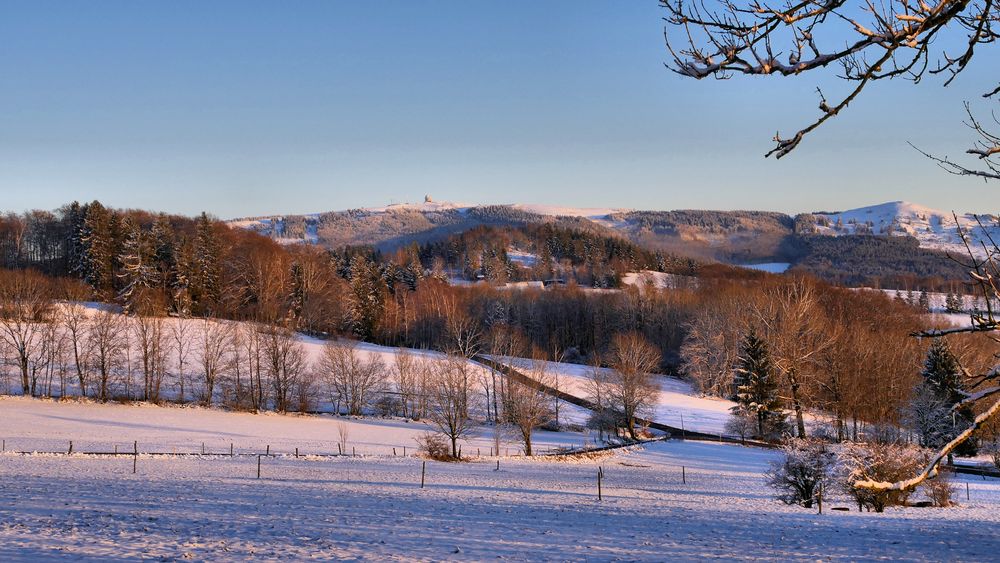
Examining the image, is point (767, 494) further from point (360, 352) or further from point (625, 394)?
point (360, 352)

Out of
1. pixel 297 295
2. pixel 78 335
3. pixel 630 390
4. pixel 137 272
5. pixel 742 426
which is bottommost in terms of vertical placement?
pixel 742 426

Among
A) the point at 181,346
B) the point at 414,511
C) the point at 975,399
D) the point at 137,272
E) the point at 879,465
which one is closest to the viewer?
the point at 975,399

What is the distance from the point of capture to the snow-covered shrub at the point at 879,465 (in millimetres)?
22328

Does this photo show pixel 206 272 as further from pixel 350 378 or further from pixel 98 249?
pixel 350 378

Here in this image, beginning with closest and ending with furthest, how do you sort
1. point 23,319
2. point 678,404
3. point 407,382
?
point 23,319 → point 407,382 → point 678,404

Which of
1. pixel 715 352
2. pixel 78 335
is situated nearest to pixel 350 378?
pixel 78 335

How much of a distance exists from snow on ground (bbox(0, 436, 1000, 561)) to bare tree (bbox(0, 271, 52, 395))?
2997 cm

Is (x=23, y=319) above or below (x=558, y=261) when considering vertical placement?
below

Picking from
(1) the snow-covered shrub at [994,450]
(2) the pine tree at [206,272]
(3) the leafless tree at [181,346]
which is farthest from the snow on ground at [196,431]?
(2) the pine tree at [206,272]

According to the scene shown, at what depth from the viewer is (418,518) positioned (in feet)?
58.1

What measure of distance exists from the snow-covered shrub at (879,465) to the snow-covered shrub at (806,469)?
0.57 meters

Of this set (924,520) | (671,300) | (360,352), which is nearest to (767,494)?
(924,520)

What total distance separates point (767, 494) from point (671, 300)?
268 feet

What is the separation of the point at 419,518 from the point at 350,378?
1699 inches
